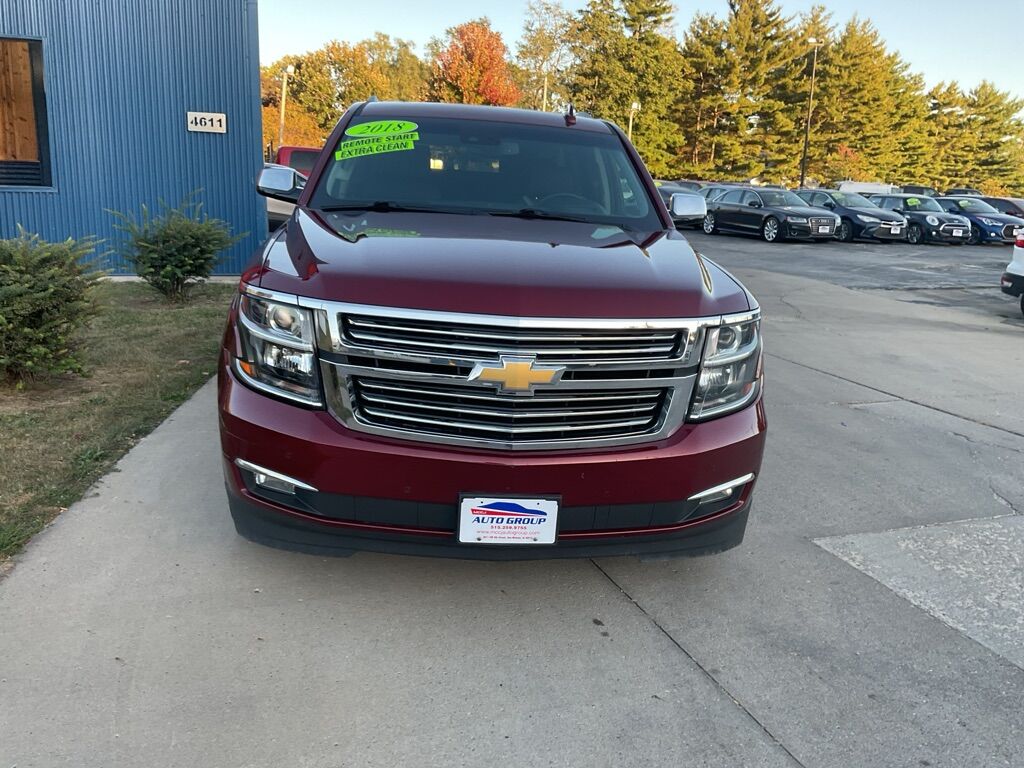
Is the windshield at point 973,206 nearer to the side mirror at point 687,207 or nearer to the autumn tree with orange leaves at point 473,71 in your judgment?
the side mirror at point 687,207

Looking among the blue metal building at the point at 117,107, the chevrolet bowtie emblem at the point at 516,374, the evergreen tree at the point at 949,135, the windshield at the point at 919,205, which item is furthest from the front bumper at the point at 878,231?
the evergreen tree at the point at 949,135

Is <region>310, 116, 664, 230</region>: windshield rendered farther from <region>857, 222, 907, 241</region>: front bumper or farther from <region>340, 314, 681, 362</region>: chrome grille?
<region>857, 222, 907, 241</region>: front bumper

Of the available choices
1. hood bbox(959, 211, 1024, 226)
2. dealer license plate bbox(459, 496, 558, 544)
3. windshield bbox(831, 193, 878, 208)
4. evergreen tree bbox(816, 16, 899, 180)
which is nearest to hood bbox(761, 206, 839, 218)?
windshield bbox(831, 193, 878, 208)

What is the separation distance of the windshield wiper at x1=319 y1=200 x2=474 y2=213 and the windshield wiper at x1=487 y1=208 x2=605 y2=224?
0.58ft

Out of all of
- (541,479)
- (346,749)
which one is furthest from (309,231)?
(346,749)

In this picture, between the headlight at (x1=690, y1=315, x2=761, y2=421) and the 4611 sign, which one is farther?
the 4611 sign

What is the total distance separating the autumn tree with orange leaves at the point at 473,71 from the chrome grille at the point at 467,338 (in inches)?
2127

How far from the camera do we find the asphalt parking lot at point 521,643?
7.88ft

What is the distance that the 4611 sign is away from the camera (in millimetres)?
10827

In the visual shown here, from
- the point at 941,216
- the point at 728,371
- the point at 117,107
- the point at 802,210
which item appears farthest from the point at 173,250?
the point at 941,216

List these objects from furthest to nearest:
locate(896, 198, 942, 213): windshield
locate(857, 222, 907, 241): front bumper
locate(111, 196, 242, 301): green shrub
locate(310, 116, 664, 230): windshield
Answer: locate(896, 198, 942, 213): windshield, locate(857, 222, 907, 241): front bumper, locate(111, 196, 242, 301): green shrub, locate(310, 116, 664, 230): windshield

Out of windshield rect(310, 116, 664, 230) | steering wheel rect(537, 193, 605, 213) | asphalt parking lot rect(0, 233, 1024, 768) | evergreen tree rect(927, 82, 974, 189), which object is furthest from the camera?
evergreen tree rect(927, 82, 974, 189)

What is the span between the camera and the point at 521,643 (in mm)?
2920

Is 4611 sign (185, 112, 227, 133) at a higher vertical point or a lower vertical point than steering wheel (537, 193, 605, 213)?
higher
